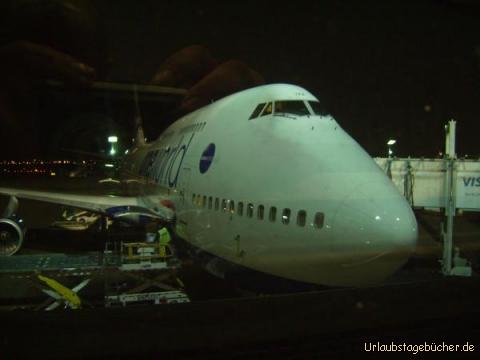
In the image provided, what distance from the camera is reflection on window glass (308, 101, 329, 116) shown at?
6.99 metres

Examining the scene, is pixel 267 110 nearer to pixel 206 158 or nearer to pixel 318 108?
pixel 318 108

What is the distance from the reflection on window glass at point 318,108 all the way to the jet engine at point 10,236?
8192 millimetres

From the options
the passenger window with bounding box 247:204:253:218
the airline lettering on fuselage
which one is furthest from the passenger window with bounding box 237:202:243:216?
the airline lettering on fuselage

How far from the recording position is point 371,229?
15.7ft

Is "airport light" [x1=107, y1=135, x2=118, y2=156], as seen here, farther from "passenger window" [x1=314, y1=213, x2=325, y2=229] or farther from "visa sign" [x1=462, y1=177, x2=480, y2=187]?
"passenger window" [x1=314, y1=213, x2=325, y2=229]

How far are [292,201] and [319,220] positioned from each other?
49 cm

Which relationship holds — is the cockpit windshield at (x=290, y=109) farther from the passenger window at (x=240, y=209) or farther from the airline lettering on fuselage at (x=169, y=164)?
the airline lettering on fuselage at (x=169, y=164)

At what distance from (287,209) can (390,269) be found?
1348 millimetres

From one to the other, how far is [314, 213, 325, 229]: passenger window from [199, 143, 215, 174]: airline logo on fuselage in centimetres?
288

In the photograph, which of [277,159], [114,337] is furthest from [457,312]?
[277,159]

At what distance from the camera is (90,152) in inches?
1257

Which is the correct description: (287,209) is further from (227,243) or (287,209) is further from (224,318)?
(224,318)

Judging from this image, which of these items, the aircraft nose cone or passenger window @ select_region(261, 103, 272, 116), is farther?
passenger window @ select_region(261, 103, 272, 116)

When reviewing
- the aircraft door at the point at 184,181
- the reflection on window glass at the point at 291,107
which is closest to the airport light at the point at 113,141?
the aircraft door at the point at 184,181
